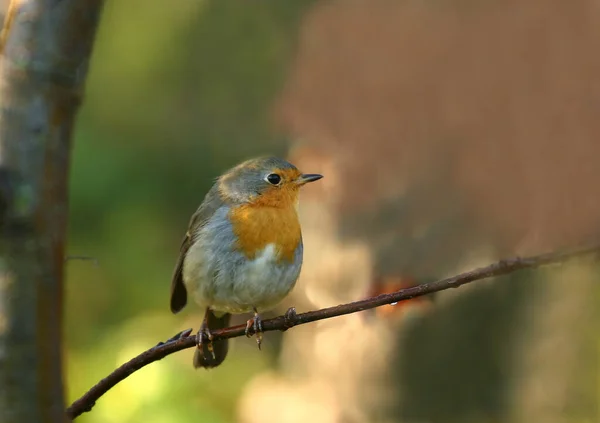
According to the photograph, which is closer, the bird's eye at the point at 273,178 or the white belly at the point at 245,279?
the white belly at the point at 245,279

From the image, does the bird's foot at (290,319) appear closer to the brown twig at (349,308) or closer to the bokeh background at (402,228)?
the brown twig at (349,308)

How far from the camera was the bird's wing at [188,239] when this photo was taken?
285 cm

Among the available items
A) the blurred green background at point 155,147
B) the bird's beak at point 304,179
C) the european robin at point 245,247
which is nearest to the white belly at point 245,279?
the european robin at point 245,247

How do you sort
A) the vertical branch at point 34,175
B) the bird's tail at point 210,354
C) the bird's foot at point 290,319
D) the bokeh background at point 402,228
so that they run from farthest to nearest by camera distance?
the bokeh background at point 402,228, the bird's tail at point 210,354, the bird's foot at point 290,319, the vertical branch at point 34,175

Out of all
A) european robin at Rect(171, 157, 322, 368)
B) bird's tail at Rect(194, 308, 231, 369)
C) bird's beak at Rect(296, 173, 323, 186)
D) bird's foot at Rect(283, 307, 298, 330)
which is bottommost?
bird's tail at Rect(194, 308, 231, 369)

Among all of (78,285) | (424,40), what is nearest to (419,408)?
(424,40)

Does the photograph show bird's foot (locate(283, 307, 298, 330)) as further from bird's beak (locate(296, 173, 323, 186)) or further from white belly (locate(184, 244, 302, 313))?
bird's beak (locate(296, 173, 323, 186))

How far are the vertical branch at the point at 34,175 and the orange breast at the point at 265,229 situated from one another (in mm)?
1701

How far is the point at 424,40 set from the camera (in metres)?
4.26

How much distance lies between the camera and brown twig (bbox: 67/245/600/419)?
1092 mm

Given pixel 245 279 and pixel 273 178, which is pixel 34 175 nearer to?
pixel 245 279

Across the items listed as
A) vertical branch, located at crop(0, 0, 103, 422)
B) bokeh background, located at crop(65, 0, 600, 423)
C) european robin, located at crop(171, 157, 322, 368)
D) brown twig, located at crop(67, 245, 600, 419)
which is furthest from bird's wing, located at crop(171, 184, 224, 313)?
vertical branch, located at crop(0, 0, 103, 422)

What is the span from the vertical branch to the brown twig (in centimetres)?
46

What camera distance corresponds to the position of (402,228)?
389 centimetres
